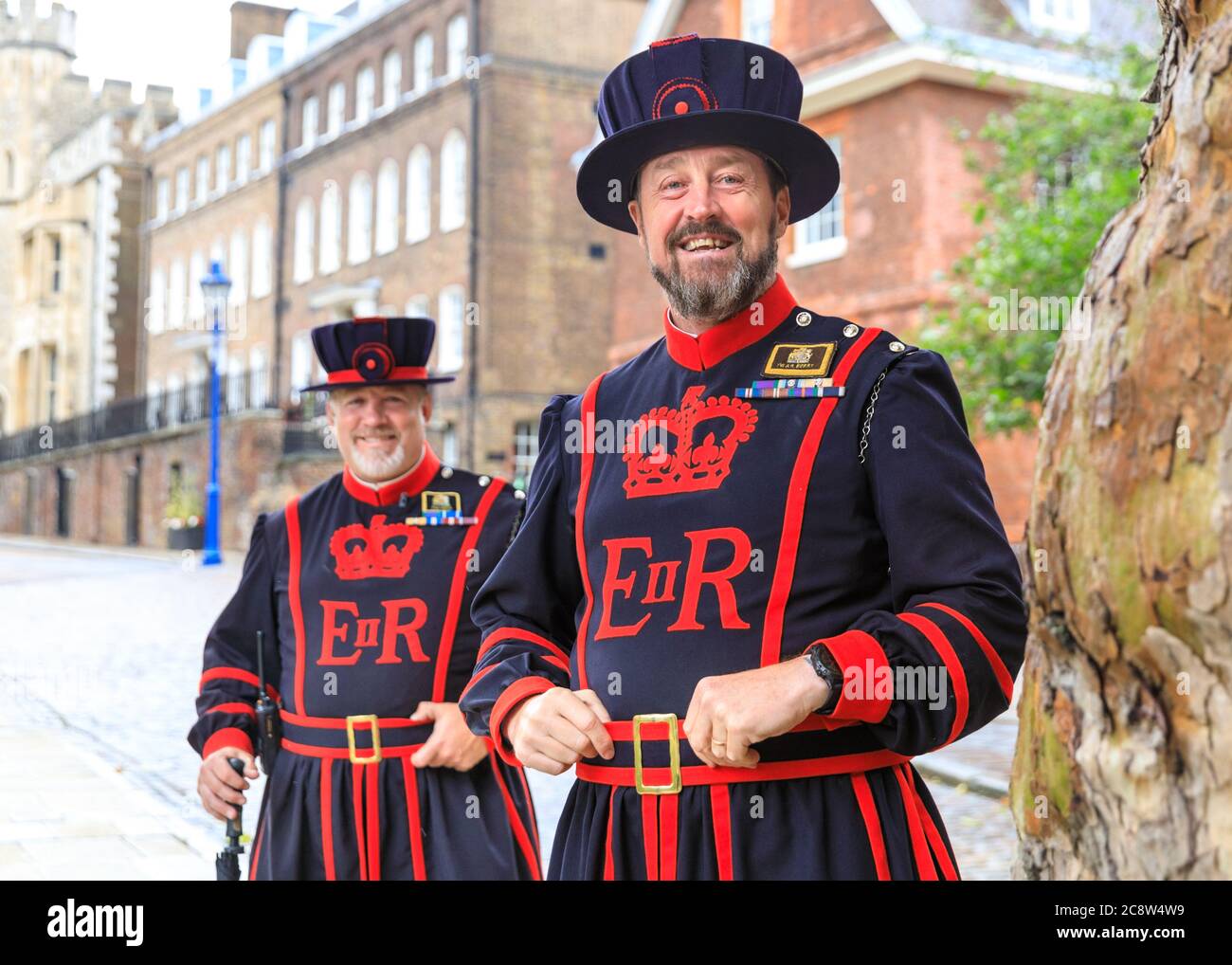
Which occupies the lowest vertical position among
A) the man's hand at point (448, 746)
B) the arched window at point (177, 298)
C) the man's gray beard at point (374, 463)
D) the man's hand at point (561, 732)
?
the man's hand at point (448, 746)

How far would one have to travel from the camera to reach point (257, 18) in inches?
1795

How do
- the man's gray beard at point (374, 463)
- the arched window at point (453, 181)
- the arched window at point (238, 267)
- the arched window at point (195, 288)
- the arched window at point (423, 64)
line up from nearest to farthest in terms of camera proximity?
the man's gray beard at point (374, 463), the arched window at point (453, 181), the arched window at point (423, 64), the arched window at point (238, 267), the arched window at point (195, 288)

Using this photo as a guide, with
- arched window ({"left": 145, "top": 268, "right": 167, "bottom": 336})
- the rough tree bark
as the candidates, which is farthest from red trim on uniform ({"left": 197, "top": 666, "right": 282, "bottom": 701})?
arched window ({"left": 145, "top": 268, "right": 167, "bottom": 336})

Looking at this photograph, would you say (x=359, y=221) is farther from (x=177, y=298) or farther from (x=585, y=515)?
(x=585, y=515)

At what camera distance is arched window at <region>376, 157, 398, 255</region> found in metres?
37.3

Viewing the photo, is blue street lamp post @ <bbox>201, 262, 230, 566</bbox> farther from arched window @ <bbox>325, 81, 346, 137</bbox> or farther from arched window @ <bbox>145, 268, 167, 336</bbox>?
arched window @ <bbox>145, 268, 167, 336</bbox>

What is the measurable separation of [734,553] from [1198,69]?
3.45ft

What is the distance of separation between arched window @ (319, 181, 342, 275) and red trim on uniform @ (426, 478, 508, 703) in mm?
35998

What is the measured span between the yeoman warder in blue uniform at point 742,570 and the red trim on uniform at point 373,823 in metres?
1.43

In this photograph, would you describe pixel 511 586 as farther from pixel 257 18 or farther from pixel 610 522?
pixel 257 18

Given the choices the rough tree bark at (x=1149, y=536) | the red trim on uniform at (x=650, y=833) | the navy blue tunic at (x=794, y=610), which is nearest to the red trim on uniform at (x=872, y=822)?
the navy blue tunic at (x=794, y=610)

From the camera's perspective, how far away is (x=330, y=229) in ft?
130

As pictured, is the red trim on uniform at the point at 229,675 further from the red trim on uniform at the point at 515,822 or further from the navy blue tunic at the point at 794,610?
the navy blue tunic at the point at 794,610

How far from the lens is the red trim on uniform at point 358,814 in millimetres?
4012
